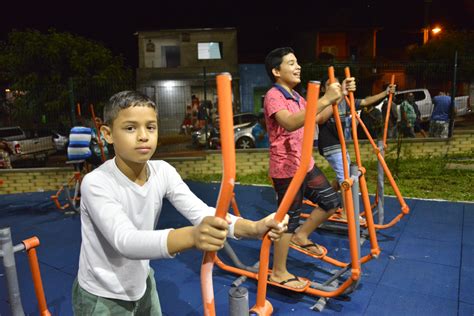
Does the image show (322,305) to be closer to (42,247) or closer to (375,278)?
(375,278)

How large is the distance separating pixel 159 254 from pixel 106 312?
2.42 ft

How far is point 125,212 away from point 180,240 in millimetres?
584

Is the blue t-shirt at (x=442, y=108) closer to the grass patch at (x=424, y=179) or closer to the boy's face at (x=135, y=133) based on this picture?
the grass patch at (x=424, y=179)

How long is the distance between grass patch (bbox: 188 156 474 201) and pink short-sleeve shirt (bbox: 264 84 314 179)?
13.0 ft

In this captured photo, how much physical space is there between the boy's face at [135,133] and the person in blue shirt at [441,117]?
30.5 feet

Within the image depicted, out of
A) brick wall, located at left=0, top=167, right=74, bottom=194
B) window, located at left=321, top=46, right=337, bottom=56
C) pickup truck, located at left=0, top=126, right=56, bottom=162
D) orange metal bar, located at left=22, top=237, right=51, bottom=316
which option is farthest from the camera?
window, located at left=321, top=46, right=337, bottom=56

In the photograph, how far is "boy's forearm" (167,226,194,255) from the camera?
108 centimetres

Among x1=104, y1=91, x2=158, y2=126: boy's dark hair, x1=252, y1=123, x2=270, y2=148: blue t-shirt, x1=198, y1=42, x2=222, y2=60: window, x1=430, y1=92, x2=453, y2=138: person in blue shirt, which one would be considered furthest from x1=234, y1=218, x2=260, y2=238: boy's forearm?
x1=198, y1=42, x2=222, y2=60: window

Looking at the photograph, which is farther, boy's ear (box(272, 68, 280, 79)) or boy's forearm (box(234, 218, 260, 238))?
boy's ear (box(272, 68, 280, 79))

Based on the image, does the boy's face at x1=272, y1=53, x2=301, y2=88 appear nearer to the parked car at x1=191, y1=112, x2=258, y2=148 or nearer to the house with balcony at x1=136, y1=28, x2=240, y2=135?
the parked car at x1=191, y1=112, x2=258, y2=148

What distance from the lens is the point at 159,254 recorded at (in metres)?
1.15

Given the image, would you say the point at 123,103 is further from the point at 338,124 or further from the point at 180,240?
the point at 338,124

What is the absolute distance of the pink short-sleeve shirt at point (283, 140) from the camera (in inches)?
113

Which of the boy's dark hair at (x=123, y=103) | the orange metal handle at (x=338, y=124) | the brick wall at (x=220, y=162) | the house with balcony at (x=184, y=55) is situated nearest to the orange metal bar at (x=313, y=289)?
the orange metal handle at (x=338, y=124)
